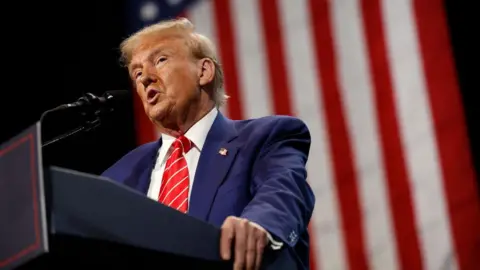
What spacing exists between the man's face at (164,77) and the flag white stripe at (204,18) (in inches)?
51.3

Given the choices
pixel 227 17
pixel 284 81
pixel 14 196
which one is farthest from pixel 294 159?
pixel 227 17

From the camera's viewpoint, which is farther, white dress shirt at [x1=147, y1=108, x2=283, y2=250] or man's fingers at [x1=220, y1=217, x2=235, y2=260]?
white dress shirt at [x1=147, y1=108, x2=283, y2=250]

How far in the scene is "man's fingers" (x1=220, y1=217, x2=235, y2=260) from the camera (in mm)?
1351

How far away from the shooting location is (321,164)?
3.06 metres

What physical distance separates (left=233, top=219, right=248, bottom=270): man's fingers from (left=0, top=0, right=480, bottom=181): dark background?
7.00 feet

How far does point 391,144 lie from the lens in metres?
2.96

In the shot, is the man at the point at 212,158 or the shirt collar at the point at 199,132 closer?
the man at the point at 212,158

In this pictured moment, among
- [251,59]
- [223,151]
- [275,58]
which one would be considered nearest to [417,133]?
[275,58]

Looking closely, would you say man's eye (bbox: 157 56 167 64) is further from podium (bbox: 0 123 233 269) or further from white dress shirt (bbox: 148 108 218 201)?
podium (bbox: 0 123 233 269)

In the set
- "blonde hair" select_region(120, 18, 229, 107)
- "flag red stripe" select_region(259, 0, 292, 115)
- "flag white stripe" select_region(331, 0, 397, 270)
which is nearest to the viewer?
"blonde hair" select_region(120, 18, 229, 107)

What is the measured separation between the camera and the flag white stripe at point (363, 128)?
114 inches

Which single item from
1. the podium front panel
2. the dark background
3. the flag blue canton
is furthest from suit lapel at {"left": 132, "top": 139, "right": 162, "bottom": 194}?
the flag blue canton

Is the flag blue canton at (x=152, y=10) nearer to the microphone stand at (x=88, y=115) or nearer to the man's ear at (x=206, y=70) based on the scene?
the man's ear at (x=206, y=70)

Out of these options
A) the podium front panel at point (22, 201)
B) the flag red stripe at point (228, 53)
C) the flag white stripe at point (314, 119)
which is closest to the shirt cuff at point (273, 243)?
the podium front panel at point (22, 201)
